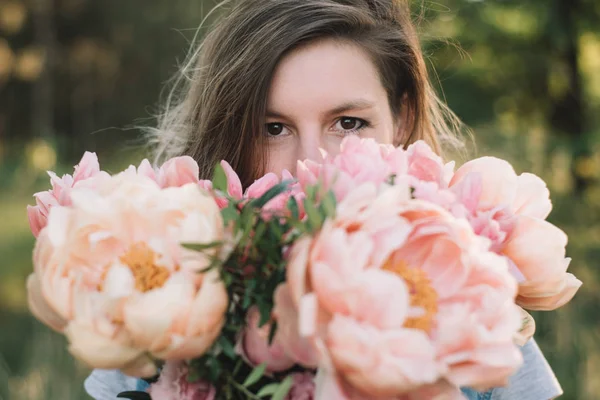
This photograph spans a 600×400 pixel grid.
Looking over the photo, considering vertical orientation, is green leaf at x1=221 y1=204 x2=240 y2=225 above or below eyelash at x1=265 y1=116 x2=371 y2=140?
above

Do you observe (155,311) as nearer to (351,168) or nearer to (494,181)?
(351,168)

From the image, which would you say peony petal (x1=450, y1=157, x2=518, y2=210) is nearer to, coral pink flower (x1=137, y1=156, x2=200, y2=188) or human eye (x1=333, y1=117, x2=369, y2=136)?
coral pink flower (x1=137, y1=156, x2=200, y2=188)

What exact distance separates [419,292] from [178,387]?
26 centimetres

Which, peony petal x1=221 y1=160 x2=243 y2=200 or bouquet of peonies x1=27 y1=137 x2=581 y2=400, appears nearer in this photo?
bouquet of peonies x1=27 y1=137 x2=581 y2=400

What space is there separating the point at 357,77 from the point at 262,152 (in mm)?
266

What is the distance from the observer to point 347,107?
4.61 ft

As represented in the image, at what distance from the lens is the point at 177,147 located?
1.96 m

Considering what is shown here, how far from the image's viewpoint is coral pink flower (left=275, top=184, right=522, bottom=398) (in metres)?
0.57

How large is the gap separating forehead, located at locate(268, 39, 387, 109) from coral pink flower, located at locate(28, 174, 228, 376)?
0.75 metres

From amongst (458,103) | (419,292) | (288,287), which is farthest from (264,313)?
(458,103)

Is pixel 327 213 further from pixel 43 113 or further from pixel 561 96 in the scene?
pixel 43 113

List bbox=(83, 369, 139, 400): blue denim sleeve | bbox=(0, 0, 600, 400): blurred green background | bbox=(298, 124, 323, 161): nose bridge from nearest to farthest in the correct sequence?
bbox=(298, 124, 323, 161): nose bridge < bbox=(83, 369, 139, 400): blue denim sleeve < bbox=(0, 0, 600, 400): blurred green background

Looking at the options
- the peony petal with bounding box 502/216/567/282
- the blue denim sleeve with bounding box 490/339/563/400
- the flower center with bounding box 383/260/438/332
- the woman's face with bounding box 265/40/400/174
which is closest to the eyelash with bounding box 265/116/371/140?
the woman's face with bounding box 265/40/400/174

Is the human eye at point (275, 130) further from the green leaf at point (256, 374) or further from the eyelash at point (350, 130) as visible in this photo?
the green leaf at point (256, 374)
